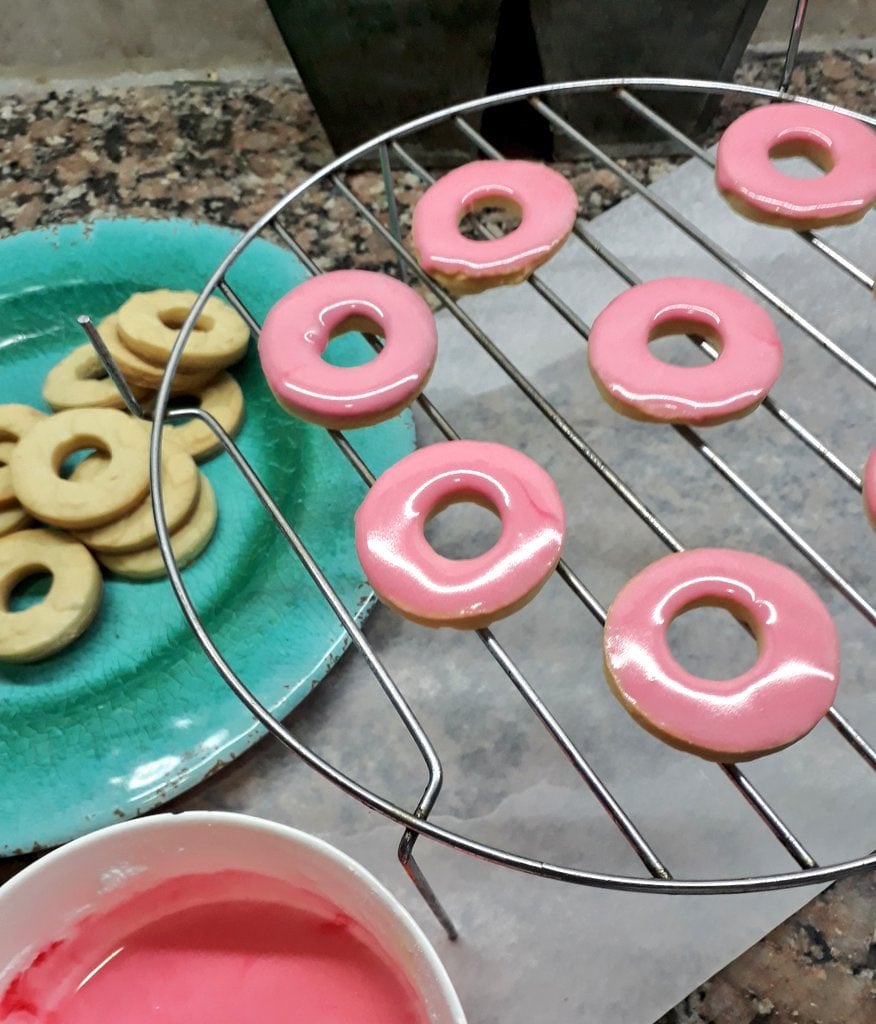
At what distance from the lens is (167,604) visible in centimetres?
75

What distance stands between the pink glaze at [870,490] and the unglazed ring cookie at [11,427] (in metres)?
0.70

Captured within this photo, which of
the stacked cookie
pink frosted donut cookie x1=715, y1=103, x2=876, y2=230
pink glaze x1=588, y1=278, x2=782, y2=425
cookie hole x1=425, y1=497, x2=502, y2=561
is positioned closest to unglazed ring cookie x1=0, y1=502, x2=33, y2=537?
the stacked cookie

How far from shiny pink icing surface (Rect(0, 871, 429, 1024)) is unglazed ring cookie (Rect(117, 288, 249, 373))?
48 cm

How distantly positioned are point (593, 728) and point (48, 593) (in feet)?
1.56

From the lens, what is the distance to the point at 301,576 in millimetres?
714

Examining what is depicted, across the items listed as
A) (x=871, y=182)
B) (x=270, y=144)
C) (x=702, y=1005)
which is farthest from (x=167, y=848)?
(x=270, y=144)

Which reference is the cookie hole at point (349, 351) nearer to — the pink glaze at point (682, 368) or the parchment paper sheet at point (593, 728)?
the parchment paper sheet at point (593, 728)

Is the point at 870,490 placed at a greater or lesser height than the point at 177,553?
greater

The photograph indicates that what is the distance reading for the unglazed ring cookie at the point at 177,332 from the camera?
78 cm

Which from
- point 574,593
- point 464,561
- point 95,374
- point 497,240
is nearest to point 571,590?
point 574,593

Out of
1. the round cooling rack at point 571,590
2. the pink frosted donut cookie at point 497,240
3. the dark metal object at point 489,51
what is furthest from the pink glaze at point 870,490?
the dark metal object at point 489,51

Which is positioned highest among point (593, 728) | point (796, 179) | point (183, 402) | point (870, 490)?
point (796, 179)

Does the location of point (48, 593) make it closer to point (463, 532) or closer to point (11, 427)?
point (11, 427)

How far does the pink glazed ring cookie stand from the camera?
0.49 metres
